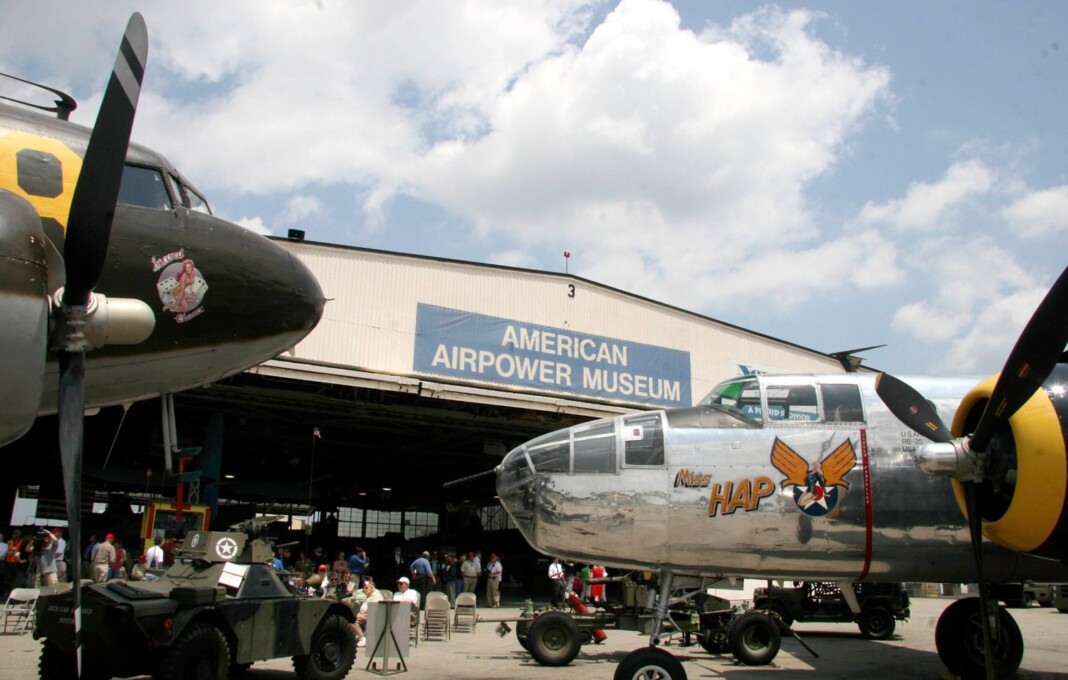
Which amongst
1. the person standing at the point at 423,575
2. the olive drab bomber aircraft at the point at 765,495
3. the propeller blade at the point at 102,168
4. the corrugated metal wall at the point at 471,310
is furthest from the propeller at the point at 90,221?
the person standing at the point at 423,575

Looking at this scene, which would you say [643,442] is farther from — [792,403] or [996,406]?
[996,406]

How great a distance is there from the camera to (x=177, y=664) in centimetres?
867

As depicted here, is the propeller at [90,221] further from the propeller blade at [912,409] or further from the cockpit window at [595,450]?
the propeller blade at [912,409]

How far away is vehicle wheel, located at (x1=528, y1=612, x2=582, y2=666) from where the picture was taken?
40.7 ft

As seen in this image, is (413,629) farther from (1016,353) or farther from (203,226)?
(1016,353)

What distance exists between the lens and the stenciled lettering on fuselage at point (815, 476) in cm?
826

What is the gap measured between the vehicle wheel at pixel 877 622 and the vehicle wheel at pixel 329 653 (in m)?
10.7

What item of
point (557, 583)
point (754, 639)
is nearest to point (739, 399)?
point (754, 639)

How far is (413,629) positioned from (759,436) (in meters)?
9.53

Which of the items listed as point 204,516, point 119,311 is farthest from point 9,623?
point 119,311

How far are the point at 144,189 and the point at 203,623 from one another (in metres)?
4.70

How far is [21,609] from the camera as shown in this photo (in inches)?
593

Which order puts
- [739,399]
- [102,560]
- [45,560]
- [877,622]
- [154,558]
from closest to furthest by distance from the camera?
[739,399] → [877,622] → [154,558] → [45,560] → [102,560]

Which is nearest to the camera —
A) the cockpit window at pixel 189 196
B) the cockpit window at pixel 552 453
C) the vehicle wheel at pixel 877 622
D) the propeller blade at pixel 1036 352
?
the propeller blade at pixel 1036 352
